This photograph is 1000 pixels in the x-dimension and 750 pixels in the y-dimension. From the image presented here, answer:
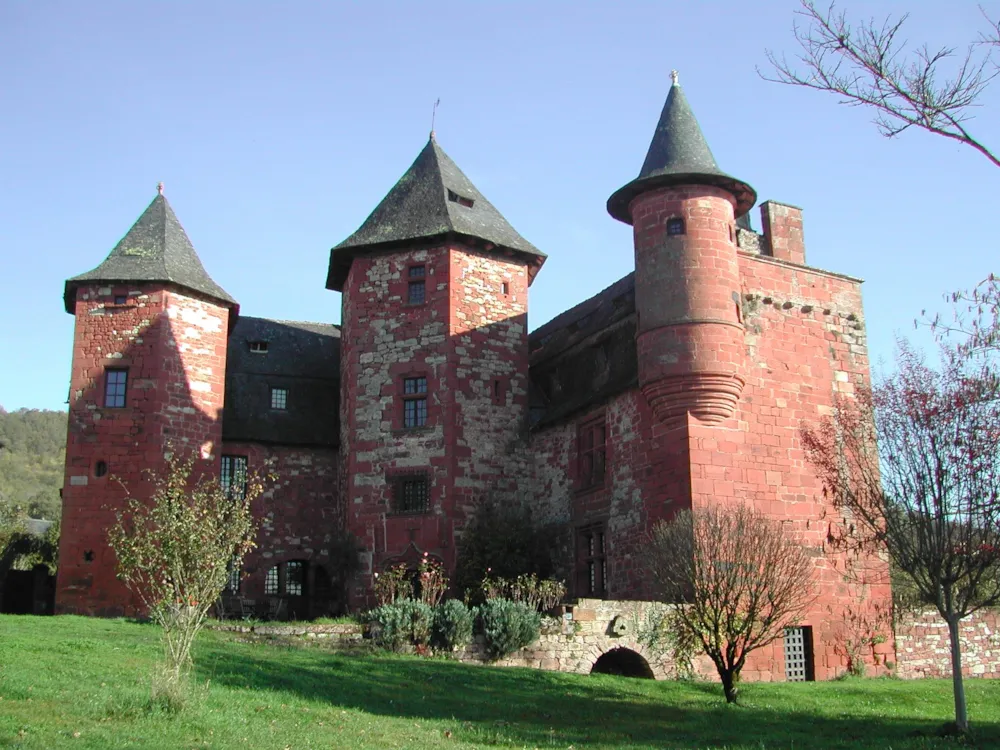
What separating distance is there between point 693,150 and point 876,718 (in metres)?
14.2

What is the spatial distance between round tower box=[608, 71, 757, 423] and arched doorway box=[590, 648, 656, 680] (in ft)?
17.5

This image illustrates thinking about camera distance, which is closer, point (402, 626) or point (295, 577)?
point (402, 626)

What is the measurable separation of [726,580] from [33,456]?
84.5 m

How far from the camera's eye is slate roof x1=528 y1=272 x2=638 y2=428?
28.6 meters

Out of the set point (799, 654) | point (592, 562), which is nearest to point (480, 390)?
point (592, 562)

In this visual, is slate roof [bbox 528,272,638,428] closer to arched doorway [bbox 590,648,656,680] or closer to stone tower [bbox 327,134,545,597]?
stone tower [bbox 327,134,545,597]

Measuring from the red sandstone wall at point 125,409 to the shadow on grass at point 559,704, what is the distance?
8.00m

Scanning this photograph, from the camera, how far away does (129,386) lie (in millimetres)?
29781

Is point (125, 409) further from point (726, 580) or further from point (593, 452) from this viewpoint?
point (726, 580)

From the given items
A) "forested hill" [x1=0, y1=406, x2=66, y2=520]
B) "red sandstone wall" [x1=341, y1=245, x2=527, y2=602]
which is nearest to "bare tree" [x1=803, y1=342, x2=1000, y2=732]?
"red sandstone wall" [x1=341, y1=245, x2=527, y2=602]

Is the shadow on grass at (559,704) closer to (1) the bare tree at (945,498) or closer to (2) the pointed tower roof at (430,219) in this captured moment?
(1) the bare tree at (945,498)

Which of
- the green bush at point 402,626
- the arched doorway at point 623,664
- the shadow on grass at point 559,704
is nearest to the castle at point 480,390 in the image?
the arched doorway at point 623,664

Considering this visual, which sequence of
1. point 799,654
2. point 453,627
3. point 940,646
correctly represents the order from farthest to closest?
point 940,646 → point 799,654 → point 453,627

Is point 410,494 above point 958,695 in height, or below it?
above
